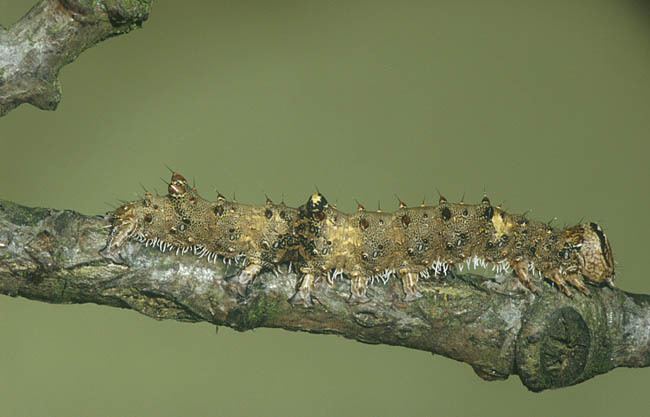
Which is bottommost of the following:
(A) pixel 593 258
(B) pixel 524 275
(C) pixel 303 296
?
(C) pixel 303 296

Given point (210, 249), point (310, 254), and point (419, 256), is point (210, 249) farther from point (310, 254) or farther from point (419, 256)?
point (419, 256)

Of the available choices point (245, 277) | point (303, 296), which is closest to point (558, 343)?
point (303, 296)

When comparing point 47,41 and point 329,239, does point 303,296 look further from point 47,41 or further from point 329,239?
point 47,41

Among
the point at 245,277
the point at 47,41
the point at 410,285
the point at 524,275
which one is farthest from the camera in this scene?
the point at 524,275

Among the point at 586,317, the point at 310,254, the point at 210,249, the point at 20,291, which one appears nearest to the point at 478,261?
the point at 586,317

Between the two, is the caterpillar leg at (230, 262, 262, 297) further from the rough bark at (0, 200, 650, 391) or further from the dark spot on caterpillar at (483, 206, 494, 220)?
the dark spot on caterpillar at (483, 206, 494, 220)

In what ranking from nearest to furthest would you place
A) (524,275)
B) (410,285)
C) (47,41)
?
(47,41) → (410,285) → (524,275)

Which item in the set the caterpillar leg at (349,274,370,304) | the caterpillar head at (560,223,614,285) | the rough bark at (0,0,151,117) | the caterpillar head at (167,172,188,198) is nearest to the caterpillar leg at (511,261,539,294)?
the caterpillar head at (560,223,614,285)
